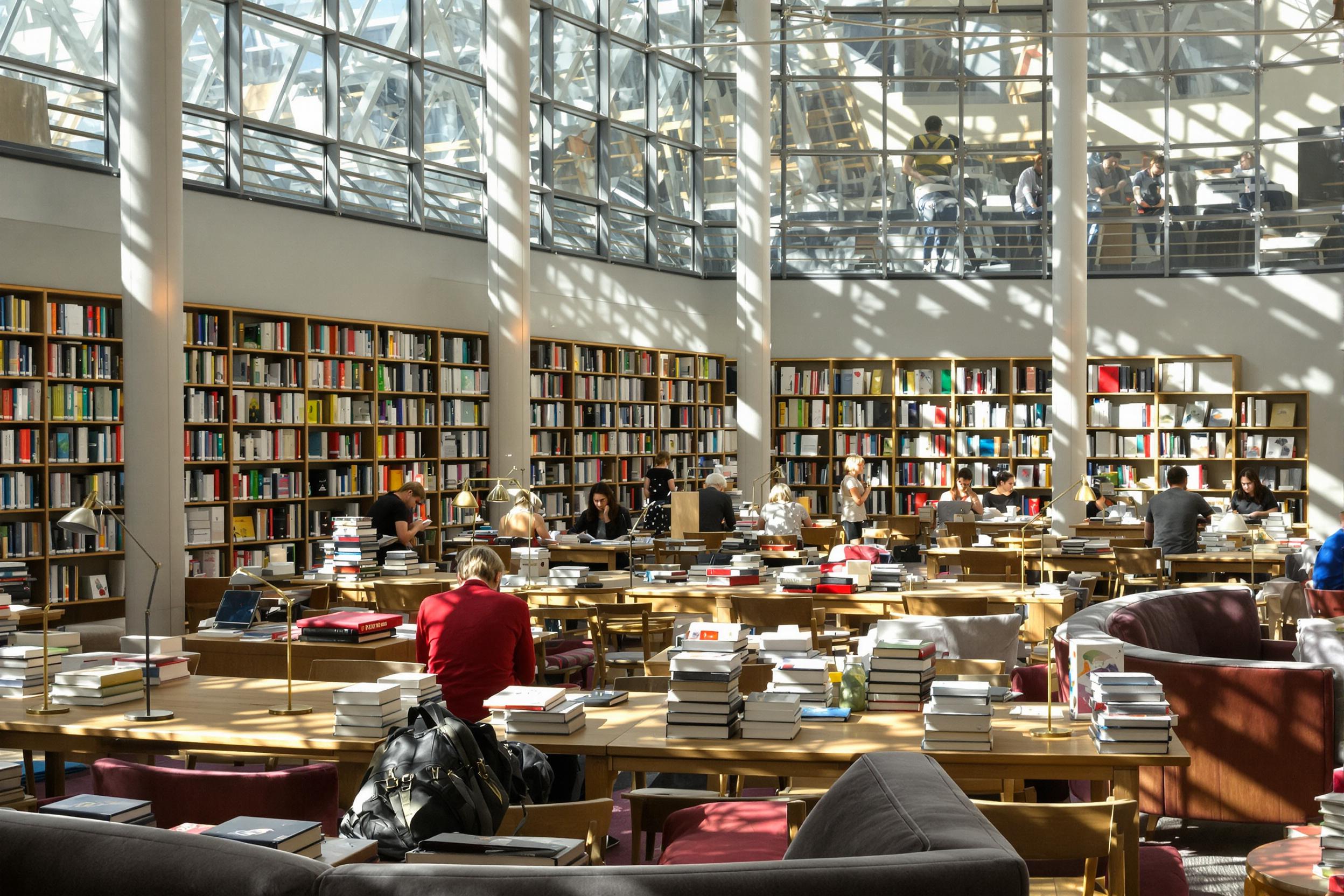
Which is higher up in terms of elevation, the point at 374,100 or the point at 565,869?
the point at 374,100

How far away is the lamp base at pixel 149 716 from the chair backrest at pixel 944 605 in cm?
399

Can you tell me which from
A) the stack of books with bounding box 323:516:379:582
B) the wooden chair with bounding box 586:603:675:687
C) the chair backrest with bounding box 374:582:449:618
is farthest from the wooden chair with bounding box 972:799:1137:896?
the stack of books with bounding box 323:516:379:582

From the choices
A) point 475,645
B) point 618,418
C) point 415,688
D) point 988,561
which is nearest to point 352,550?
point 475,645

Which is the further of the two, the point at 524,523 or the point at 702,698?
the point at 524,523

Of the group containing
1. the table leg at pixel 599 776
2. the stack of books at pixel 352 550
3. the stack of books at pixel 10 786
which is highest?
the stack of books at pixel 352 550

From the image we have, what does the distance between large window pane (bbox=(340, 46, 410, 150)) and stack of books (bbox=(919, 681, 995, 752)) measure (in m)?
9.27

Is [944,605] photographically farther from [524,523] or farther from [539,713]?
[539,713]

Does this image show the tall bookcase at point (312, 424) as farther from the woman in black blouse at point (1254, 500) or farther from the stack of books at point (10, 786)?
the woman in black blouse at point (1254, 500)

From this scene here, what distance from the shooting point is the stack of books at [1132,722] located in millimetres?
3631

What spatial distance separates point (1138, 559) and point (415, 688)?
6.99m

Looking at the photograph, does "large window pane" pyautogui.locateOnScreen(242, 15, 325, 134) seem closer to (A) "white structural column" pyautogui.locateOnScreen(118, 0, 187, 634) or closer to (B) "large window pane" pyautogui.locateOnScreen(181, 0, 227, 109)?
(B) "large window pane" pyautogui.locateOnScreen(181, 0, 227, 109)

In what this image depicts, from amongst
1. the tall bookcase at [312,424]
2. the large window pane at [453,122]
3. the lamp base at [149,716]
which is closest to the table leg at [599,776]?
the lamp base at [149,716]

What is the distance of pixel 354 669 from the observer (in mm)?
4883

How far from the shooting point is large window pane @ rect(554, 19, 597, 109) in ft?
45.8
